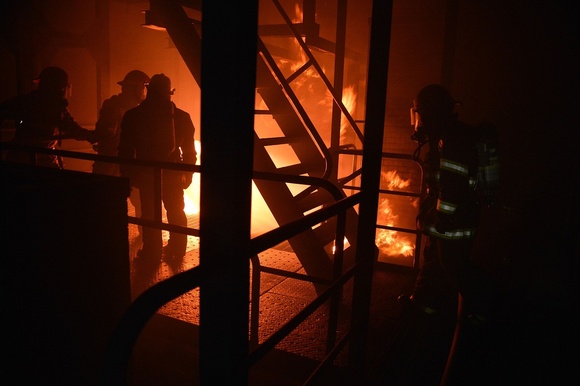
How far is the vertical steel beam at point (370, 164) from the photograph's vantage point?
289 cm

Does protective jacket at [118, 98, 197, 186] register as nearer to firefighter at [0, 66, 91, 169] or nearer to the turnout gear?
firefighter at [0, 66, 91, 169]

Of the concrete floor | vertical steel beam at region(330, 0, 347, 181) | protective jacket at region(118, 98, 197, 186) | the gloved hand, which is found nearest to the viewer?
the concrete floor

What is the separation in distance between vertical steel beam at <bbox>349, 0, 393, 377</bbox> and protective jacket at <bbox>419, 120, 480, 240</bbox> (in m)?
0.66

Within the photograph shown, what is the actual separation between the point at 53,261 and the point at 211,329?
67cm

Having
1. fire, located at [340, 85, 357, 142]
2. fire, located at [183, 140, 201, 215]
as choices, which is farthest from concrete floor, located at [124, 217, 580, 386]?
fire, located at [340, 85, 357, 142]

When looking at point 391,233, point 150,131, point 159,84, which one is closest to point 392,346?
point 391,233

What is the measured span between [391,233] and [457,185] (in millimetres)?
3690

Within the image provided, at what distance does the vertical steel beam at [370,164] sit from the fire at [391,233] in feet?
12.4

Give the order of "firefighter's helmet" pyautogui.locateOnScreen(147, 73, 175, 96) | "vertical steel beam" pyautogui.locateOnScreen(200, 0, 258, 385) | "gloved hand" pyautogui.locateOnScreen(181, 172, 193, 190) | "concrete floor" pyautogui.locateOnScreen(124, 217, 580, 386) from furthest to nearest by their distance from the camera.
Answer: "gloved hand" pyautogui.locateOnScreen(181, 172, 193, 190) → "firefighter's helmet" pyautogui.locateOnScreen(147, 73, 175, 96) → "concrete floor" pyautogui.locateOnScreen(124, 217, 580, 386) → "vertical steel beam" pyautogui.locateOnScreen(200, 0, 258, 385)

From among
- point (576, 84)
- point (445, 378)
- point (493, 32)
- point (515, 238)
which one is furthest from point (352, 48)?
point (445, 378)

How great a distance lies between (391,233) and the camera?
23.2 ft

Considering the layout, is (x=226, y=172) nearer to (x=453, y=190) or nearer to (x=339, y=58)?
Answer: (x=453, y=190)

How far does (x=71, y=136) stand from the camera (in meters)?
5.11

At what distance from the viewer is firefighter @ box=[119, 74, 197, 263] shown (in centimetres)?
524
